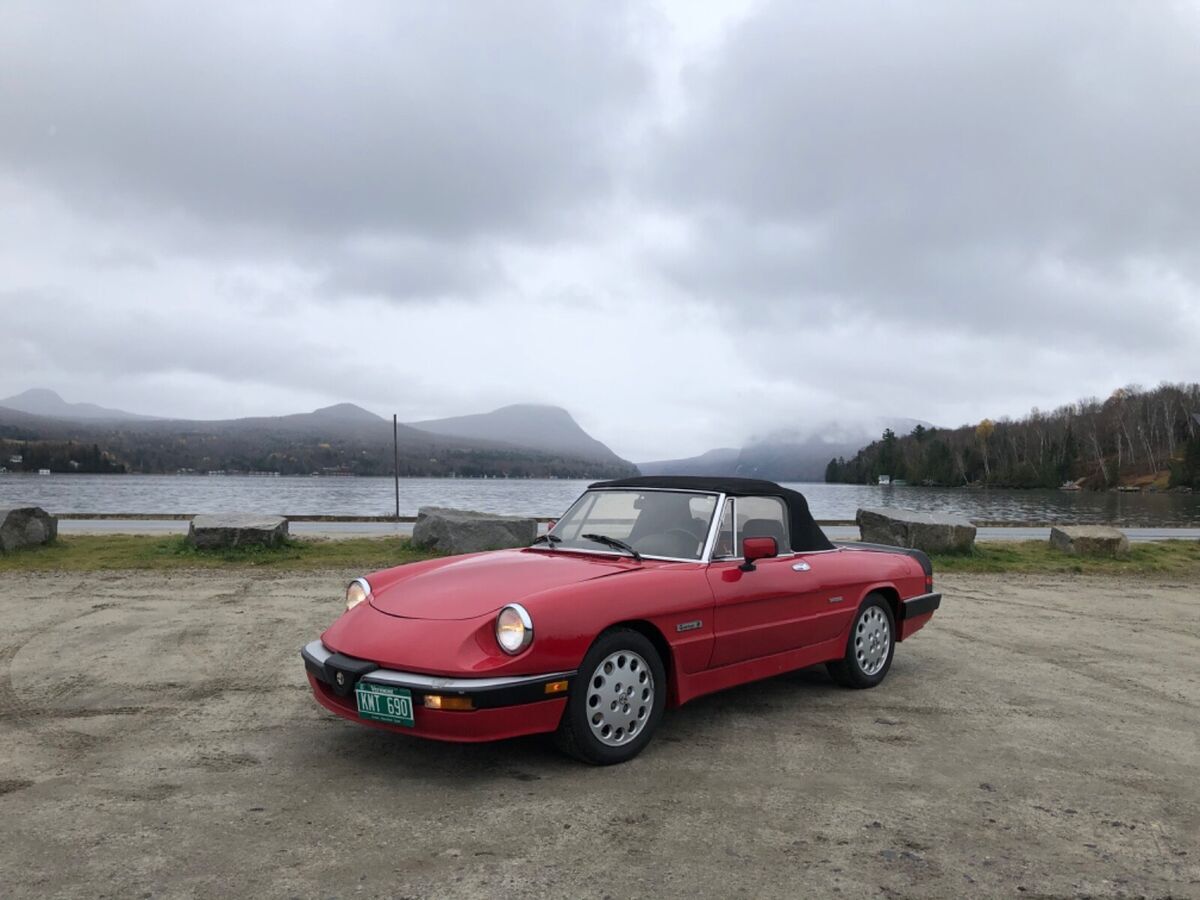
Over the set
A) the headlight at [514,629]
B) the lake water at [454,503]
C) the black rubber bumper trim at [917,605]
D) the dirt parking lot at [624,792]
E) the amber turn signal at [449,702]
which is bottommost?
the lake water at [454,503]

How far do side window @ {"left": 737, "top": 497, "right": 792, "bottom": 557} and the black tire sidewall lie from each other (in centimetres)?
84

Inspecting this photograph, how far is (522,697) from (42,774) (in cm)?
245

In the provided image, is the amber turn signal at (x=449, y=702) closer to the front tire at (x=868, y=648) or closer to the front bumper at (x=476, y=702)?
the front bumper at (x=476, y=702)

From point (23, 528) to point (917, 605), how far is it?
13513 millimetres

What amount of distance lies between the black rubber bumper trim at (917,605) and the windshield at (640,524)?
2175mm

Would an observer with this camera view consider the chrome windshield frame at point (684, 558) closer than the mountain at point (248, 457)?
Yes

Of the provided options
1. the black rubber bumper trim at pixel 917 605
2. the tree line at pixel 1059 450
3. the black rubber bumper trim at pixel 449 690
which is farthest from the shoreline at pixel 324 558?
the tree line at pixel 1059 450

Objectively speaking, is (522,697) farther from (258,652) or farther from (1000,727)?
(258,652)

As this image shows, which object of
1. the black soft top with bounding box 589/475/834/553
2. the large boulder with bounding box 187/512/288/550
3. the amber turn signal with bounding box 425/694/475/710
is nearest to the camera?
the amber turn signal with bounding box 425/694/475/710

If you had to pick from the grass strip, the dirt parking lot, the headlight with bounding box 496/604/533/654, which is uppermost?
the headlight with bounding box 496/604/533/654

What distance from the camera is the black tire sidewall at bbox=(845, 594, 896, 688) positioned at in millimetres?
6004

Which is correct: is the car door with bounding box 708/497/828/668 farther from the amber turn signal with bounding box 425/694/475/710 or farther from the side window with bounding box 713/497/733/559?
the amber turn signal with bounding box 425/694/475/710

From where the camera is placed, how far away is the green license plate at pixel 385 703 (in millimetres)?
3965

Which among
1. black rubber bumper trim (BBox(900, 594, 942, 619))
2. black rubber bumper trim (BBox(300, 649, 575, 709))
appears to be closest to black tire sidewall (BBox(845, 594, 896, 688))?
black rubber bumper trim (BBox(900, 594, 942, 619))
